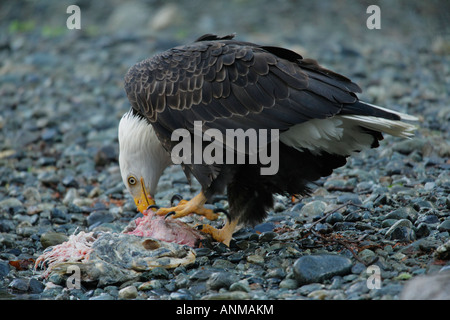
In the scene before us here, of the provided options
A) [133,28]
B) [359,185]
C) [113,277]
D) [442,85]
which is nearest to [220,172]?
[113,277]

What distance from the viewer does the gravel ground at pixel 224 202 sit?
4352 mm

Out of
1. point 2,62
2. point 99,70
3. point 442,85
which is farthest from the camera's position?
point 2,62

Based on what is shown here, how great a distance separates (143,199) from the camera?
557 cm

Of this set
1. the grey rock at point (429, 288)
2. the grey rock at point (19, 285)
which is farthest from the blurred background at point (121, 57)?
the grey rock at point (429, 288)

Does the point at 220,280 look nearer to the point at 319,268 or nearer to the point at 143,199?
the point at 319,268

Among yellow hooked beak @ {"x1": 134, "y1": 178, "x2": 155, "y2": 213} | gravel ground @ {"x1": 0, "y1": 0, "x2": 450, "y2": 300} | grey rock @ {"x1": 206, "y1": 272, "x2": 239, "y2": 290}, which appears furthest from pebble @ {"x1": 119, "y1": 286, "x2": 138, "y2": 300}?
yellow hooked beak @ {"x1": 134, "y1": 178, "x2": 155, "y2": 213}

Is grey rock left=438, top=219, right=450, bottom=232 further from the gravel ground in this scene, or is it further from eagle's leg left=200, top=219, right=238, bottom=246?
eagle's leg left=200, top=219, right=238, bottom=246

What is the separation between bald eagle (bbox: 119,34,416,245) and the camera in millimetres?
4742

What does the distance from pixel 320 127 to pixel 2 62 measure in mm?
9958

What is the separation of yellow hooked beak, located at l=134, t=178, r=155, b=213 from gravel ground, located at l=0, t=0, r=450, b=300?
1.64 ft

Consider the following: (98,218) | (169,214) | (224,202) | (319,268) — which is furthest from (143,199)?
(319,268)

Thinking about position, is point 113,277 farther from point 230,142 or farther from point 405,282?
point 405,282

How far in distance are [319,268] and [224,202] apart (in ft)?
8.07

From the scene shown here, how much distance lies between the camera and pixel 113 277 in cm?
454
